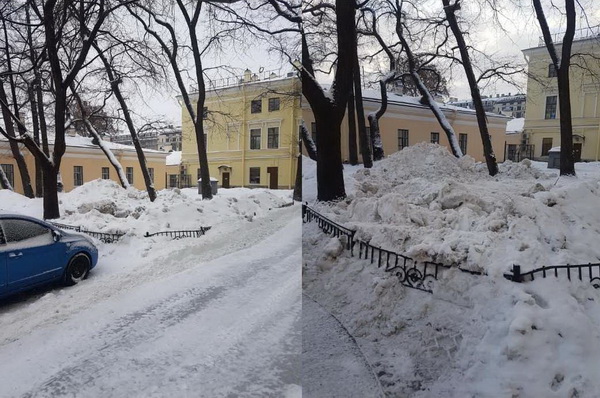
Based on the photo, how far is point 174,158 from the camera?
4.88 feet

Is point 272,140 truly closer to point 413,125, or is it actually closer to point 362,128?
point 362,128

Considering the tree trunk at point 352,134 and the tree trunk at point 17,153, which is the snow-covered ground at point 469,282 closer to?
the tree trunk at point 352,134

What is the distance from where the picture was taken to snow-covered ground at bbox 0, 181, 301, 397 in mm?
1079

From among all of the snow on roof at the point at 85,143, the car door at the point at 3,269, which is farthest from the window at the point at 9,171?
the car door at the point at 3,269

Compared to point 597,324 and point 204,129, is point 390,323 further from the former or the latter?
point 204,129

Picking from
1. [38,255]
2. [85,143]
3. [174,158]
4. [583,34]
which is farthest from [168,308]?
[583,34]

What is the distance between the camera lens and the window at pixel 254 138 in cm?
154

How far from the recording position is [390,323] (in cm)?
98

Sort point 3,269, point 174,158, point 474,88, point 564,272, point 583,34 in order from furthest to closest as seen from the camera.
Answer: point 174,158
point 474,88
point 3,269
point 583,34
point 564,272

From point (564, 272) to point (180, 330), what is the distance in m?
1.03

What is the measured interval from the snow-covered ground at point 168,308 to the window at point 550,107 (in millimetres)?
810

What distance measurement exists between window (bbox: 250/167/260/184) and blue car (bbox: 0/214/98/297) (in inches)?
22.9

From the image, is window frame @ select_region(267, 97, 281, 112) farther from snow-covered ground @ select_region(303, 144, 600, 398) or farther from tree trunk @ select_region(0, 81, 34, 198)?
tree trunk @ select_region(0, 81, 34, 198)

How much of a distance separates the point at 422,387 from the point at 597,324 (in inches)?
13.0
